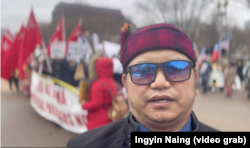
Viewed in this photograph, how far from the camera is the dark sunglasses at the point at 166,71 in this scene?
3.20ft

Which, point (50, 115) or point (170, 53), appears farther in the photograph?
point (50, 115)

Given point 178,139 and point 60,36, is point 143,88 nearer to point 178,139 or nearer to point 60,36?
point 178,139

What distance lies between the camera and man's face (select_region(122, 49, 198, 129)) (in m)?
0.94

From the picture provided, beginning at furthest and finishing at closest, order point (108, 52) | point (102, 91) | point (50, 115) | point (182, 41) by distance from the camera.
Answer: point (108, 52) < point (50, 115) < point (102, 91) < point (182, 41)

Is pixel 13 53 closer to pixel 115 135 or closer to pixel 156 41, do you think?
pixel 115 135

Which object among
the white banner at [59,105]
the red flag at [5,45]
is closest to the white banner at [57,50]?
the white banner at [59,105]

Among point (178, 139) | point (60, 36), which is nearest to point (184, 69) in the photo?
point (178, 139)

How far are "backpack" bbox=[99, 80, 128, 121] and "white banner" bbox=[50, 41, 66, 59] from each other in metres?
3.00

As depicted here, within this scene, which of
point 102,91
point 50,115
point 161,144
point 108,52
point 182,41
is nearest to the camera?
point 161,144

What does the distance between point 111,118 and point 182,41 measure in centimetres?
199

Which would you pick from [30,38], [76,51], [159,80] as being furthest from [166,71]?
[30,38]

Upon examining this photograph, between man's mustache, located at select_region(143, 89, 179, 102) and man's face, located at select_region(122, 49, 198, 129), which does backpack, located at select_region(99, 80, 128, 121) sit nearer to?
man's face, located at select_region(122, 49, 198, 129)

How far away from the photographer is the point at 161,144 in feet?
3.07

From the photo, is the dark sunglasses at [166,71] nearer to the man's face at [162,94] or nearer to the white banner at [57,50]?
the man's face at [162,94]
